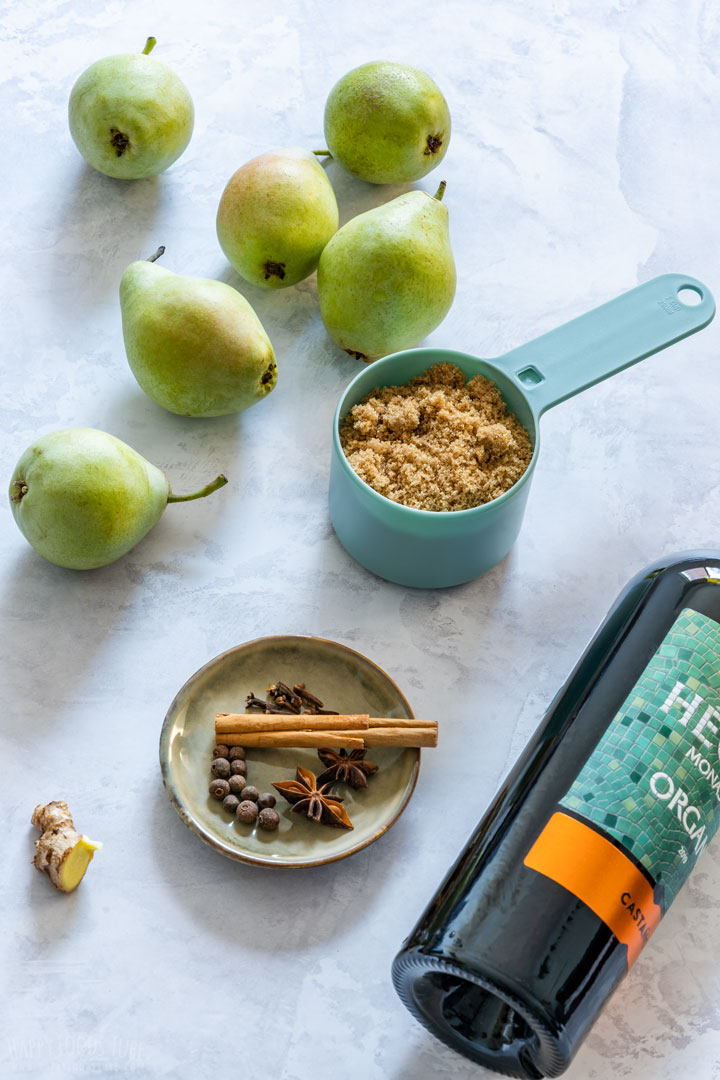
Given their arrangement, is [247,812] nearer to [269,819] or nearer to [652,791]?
[269,819]

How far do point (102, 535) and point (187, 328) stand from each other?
0.18 meters

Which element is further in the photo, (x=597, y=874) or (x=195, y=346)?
(x=195, y=346)

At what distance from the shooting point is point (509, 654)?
0.81 meters

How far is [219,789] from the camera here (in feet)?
2.37

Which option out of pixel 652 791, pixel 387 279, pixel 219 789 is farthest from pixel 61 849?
pixel 387 279

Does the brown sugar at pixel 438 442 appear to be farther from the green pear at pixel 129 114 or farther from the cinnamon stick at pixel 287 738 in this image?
the green pear at pixel 129 114

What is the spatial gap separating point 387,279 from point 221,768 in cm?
40

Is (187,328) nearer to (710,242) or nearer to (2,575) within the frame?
(2,575)

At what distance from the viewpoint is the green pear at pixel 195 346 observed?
0.83m

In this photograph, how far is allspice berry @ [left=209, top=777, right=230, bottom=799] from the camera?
72 centimetres

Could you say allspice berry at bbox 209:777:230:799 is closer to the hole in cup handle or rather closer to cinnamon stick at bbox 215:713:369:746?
cinnamon stick at bbox 215:713:369:746

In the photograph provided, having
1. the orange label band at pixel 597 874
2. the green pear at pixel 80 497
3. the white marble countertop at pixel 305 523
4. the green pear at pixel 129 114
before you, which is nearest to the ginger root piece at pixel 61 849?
the white marble countertop at pixel 305 523

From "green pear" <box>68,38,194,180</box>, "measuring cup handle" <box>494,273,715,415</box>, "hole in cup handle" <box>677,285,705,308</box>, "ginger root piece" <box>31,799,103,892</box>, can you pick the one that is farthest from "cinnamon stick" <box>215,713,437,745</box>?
"green pear" <box>68,38,194,180</box>

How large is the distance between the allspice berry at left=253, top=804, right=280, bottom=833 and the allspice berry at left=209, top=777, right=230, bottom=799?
30mm
